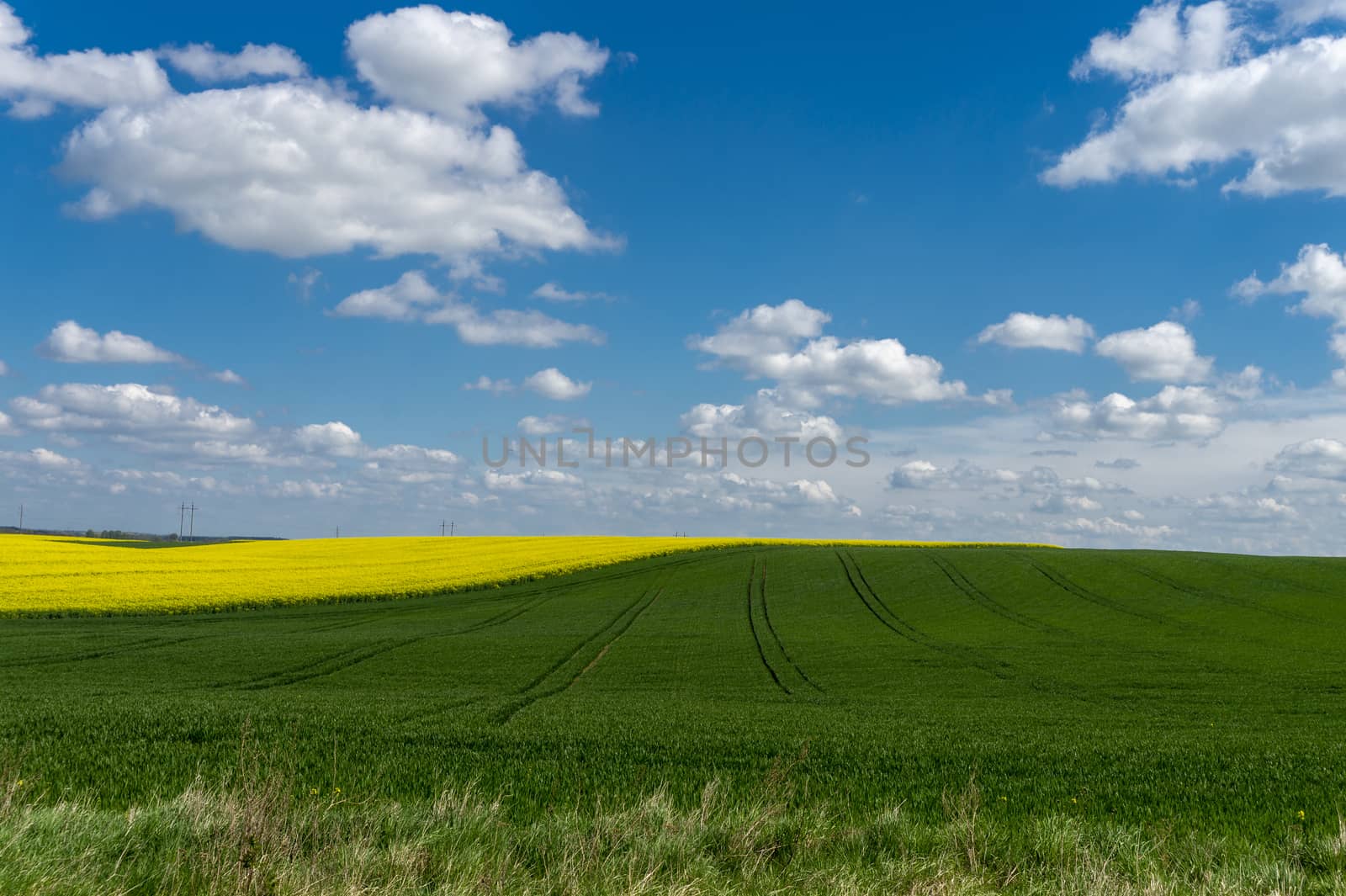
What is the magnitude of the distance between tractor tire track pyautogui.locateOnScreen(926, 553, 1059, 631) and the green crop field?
6.88 ft

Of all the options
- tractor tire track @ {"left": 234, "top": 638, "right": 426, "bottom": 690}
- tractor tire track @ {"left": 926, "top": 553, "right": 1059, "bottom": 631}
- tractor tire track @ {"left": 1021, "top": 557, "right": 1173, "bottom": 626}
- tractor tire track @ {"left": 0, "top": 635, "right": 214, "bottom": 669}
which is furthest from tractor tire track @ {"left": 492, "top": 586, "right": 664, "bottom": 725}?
tractor tire track @ {"left": 1021, "top": 557, "right": 1173, "bottom": 626}

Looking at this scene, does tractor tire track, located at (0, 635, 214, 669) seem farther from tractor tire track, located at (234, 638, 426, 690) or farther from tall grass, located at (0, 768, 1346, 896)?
tall grass, located at (0, 768, 1346, 896)

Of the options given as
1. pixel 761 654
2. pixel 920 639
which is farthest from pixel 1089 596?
pixel 761 654

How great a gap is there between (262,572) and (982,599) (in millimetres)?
41263

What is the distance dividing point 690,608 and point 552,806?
110ft

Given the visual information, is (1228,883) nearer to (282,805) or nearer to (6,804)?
(282,805)

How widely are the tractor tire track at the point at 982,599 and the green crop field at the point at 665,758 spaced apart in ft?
6.88

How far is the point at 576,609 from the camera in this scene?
42.0 metres

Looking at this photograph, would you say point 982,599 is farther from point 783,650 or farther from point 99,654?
point 99,654

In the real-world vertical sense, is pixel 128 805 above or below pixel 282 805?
below

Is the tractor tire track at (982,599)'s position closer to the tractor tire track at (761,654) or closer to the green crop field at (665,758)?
the green crop field at (665,758)

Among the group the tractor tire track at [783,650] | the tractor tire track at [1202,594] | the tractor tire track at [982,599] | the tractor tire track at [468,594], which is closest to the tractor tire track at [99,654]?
the tractor tire track at [468,594]

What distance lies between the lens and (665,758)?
1229 cm

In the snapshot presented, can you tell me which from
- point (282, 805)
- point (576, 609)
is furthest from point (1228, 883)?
point (576, 609)
